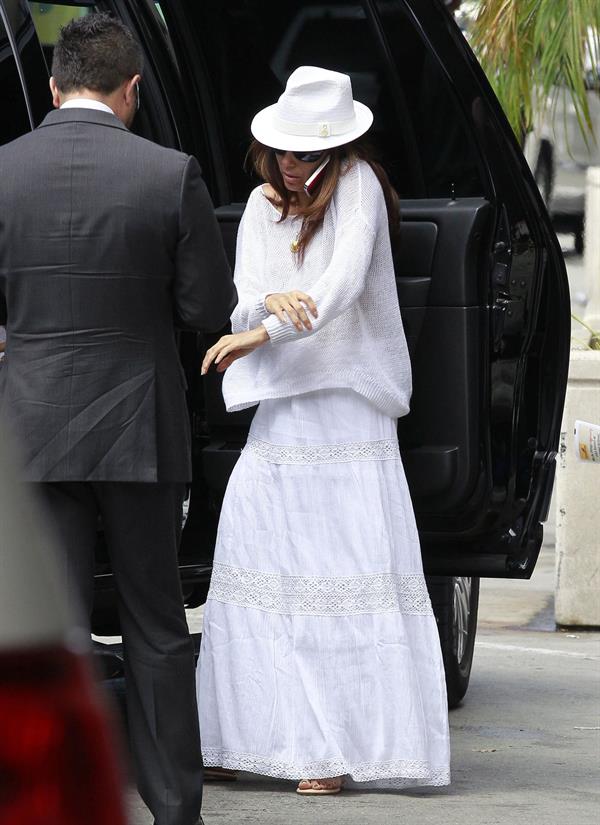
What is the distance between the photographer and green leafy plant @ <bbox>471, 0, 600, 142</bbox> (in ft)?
24.6

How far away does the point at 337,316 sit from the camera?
14.3 ft

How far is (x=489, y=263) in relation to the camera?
185 inches

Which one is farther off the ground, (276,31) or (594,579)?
(276,31)

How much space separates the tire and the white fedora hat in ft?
5.29

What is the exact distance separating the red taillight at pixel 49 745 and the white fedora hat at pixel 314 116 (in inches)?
115

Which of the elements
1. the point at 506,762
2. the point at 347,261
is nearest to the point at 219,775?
the point at 506,762

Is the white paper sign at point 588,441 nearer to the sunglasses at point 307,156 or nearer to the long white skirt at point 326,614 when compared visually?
the long white skirt at point 326,614

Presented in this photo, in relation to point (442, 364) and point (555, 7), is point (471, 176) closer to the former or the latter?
point (442, 364)

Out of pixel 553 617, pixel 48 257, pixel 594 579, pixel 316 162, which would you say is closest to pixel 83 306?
pixel 48 257

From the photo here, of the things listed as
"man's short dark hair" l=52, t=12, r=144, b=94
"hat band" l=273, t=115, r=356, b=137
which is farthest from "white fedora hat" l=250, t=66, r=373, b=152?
"man's short dark hair" l=52, t=12, r=144, b=94

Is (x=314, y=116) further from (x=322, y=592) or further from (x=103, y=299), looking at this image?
(x=322, y=592)

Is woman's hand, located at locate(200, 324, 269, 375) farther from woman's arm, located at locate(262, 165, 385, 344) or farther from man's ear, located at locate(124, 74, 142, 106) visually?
man's ear, located at locate(124, 74, 142, 106)

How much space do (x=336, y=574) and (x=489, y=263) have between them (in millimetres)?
908

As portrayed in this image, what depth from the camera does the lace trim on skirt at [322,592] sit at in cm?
447
